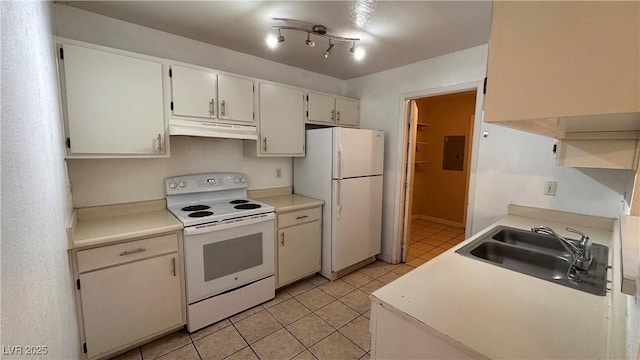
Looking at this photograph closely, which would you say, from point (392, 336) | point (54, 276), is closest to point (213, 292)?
point (54, 276)

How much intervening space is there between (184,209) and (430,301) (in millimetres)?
2047

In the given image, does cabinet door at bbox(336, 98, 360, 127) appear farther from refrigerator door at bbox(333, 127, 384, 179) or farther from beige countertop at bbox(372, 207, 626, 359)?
beige countertop at bbox(372, 207, 626, 359)

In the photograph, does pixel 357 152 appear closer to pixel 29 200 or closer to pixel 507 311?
pixel 507 311

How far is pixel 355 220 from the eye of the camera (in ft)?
9.62

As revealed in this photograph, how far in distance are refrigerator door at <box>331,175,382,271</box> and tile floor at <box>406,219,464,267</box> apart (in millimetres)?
658

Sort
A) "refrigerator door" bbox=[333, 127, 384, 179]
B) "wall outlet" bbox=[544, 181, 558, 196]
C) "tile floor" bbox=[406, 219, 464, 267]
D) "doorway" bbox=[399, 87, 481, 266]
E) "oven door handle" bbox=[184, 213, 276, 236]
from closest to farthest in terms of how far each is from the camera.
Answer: "oven door handle" bbox=[184, 213, 276, 236], "wall outlet" bbox=[544, 181, 558, 196], "refrigerator door" bbox=[333, 127, 384, 179], "tile floor" bbox=[406, 219, 464, 267], "doorway" bbox=[399, 87, 481, 266]

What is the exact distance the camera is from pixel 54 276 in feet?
3.59

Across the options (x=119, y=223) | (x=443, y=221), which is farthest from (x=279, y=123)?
(x=443, y=221)

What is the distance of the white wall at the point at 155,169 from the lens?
1946 millimetres

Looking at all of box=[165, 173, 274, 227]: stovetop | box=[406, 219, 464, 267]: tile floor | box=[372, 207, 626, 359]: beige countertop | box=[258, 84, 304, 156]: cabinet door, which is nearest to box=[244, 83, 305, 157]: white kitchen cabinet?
box=[258, 84, 304, 156]: cabinet door

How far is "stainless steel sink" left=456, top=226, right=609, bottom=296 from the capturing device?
1177 mm

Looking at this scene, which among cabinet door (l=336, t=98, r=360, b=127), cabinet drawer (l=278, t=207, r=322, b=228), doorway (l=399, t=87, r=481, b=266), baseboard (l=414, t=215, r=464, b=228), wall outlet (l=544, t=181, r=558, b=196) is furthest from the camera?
baseboard (l=414, t=215, r=464, b=228)

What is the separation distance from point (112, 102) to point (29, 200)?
1.27 meters

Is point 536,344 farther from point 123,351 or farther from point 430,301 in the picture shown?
point 123,351
